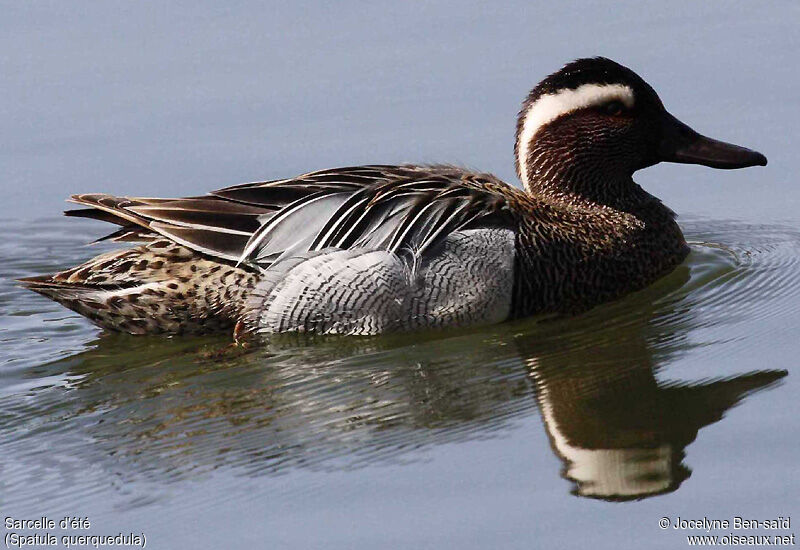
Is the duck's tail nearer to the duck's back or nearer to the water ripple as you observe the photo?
the duck's back

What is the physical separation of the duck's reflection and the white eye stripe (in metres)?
1.30

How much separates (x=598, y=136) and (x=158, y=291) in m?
Result: 2.91

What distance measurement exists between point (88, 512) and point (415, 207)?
3.12 m

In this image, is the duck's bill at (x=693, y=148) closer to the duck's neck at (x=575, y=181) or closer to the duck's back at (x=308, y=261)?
the duck's neck at (x=575, y=181)

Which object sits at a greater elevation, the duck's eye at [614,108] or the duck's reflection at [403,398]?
the duck's eye at [614,108]

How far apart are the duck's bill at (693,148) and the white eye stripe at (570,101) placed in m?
0.38

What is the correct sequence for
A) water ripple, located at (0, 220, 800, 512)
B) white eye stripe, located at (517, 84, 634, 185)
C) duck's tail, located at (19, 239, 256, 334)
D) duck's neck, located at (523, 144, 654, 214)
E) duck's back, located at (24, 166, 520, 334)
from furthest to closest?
duck's neck, located at (523, 144, 654, 214) < white eye stripe, located at (517, 84, 634, 185) < duck's tail, located at (19, 239, 256, 334) < duck's back, located at (24, 166, 520, 334) < water ripple, located at (0, 220, 800, 512)

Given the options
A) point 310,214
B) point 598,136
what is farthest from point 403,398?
point 598,136

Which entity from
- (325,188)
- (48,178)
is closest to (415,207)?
(325,188)

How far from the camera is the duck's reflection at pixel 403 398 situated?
22.4ft

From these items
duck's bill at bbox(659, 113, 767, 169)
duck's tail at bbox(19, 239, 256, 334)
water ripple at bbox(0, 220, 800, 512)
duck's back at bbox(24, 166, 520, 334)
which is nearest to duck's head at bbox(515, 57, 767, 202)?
duck's bill at bbox(659, 113, 767, 169)

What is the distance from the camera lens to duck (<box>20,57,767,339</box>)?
341 inches

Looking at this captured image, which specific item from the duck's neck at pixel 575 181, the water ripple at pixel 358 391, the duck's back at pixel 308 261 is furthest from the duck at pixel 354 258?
the duck's neck at pixel 575 181

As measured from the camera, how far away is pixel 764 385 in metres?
7.52
